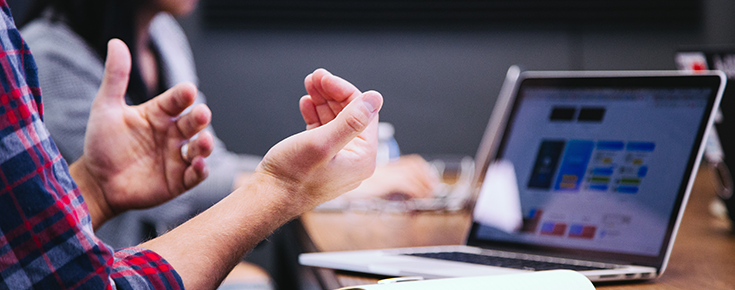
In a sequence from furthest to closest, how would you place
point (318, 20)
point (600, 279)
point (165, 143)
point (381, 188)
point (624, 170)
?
point (318, 20) → point (381, 188) → point (165, 143) → point (624, 170) → point (600, 279)

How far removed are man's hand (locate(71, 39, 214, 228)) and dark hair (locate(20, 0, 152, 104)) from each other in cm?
73

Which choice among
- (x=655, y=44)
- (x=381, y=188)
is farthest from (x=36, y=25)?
(x=655, y=44)

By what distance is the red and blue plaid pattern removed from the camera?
0.50 metres

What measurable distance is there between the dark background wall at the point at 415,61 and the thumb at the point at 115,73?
1827 millimetres

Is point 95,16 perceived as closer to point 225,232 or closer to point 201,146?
point 201,146

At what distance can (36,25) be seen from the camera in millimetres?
1515

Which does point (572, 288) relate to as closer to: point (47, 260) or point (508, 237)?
point (508, 237)

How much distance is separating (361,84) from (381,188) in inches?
56.4

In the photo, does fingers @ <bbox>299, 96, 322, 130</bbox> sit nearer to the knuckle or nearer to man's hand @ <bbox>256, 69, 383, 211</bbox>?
man's hand @ <bbox>256, 69, 383, 211</bbox>

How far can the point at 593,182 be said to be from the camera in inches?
32.8

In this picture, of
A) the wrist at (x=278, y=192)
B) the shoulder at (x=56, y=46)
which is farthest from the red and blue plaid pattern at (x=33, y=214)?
the shoulder at (x=56, y=46)

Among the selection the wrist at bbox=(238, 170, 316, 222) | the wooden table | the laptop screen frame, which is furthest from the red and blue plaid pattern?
the laptop screen frame

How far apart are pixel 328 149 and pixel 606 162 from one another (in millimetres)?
449

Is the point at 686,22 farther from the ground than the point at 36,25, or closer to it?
farther from the ground
